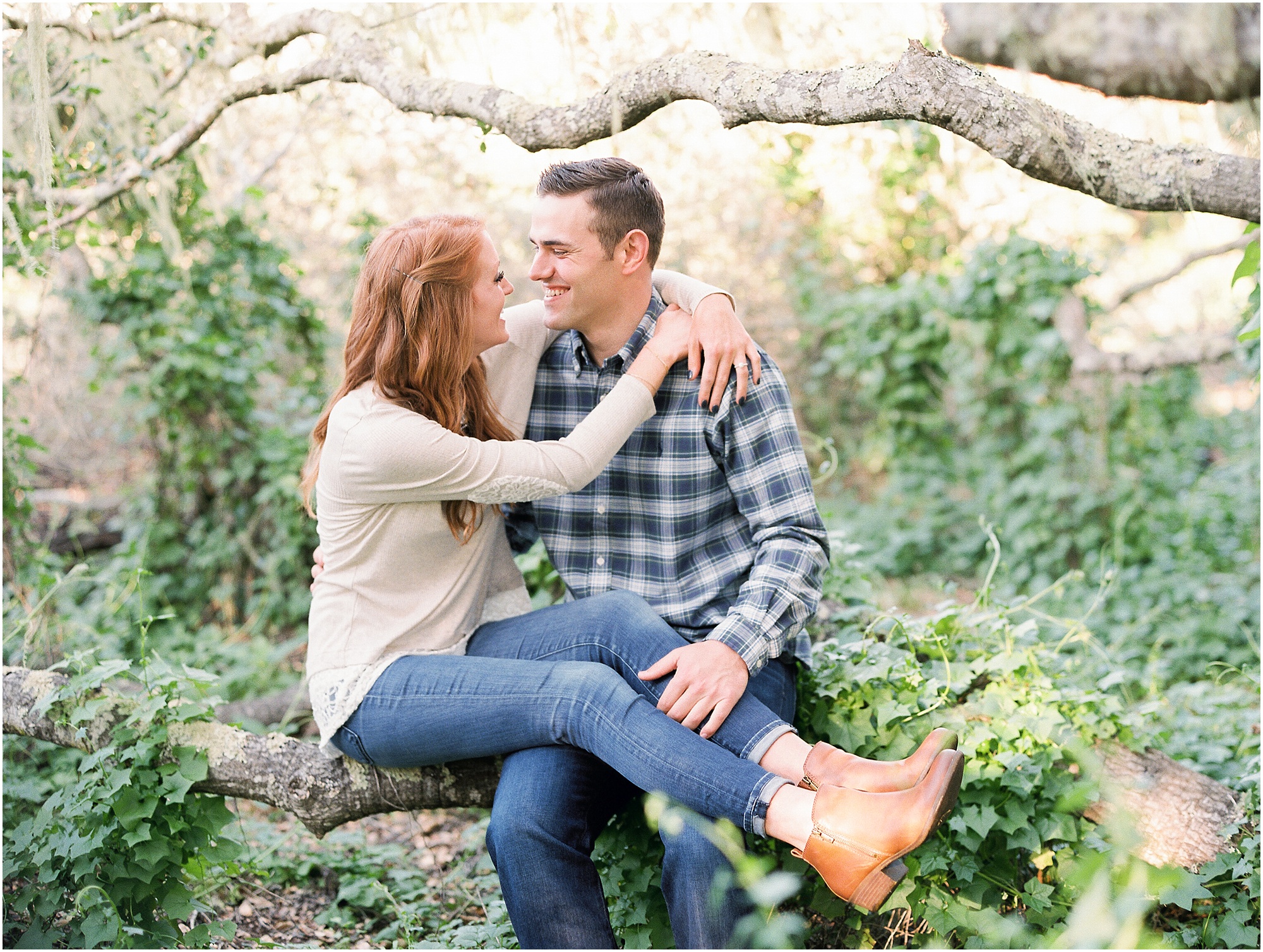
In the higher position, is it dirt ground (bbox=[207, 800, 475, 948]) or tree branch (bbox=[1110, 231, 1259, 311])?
tree branch (bbox=[1110, 231, 1259, 311])

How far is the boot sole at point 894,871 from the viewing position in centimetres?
156

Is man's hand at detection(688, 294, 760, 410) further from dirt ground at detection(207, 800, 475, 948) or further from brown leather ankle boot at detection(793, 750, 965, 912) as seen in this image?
dirt ground at detection(207, 800, 475, 948)

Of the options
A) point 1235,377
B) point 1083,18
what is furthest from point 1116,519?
point 1083,18

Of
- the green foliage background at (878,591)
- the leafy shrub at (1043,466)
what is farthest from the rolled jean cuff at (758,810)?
the leafy shrub at (1043,466)

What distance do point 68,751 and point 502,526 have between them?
163 cm

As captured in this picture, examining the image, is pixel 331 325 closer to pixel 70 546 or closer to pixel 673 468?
pixel 70 546

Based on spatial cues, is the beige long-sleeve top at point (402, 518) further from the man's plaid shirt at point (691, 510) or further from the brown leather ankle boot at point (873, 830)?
the brown leather ankle boot at point (873, 830)

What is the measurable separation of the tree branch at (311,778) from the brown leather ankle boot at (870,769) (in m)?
0.69

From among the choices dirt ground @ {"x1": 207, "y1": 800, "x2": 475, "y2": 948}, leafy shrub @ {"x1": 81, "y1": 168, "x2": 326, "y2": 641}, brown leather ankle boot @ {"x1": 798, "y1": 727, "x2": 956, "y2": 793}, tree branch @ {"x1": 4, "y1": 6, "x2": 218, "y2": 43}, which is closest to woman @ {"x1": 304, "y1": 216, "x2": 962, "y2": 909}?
brown leather ankle boot @ {"x1": 798, "y1": 727, "x2": 956, "y2": 793}

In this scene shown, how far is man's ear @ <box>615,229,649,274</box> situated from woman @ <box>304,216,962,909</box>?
0.19m

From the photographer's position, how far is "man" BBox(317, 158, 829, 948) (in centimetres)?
188

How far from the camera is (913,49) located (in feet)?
5.63

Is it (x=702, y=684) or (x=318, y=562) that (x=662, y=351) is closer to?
(x=702, y=684)

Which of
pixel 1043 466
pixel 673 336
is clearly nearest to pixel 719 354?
pixel 673 336
